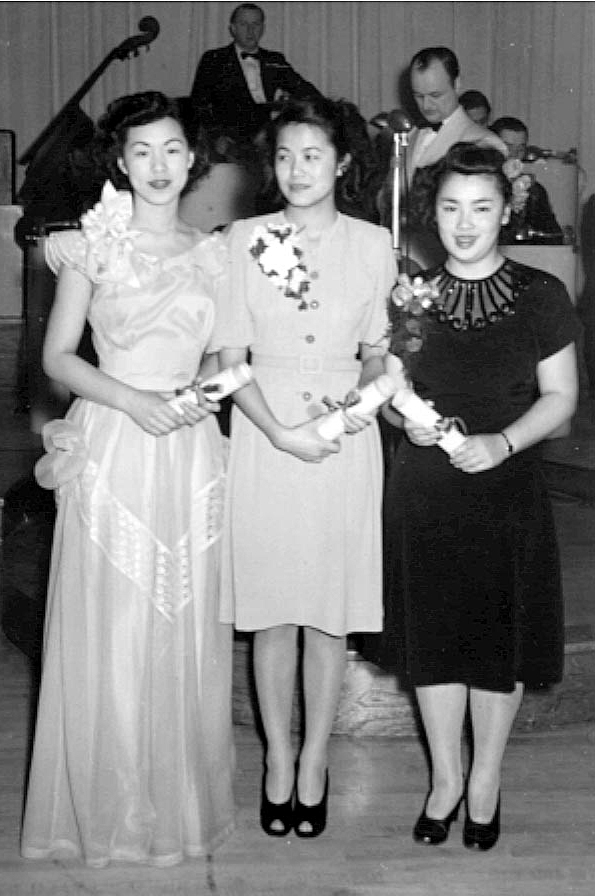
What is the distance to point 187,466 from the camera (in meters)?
2.68

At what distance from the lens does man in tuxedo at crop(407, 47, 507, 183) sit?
5027mm

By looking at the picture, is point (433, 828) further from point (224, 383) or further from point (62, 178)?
point (62, 178)

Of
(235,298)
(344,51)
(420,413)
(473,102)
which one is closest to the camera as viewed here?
(420,413)

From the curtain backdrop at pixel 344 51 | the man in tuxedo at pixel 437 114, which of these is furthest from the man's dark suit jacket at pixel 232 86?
the man in tuxedo at pixel 437 114

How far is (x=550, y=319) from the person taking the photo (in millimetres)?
2641

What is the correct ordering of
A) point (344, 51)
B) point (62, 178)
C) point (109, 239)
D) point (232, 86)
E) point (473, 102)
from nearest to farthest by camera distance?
1. point (109, 239)
2. point (62, 178)
3. point (473, 102)
4. point (232, 86)
5. point (344, 51)

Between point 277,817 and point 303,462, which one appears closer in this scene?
point 303,462

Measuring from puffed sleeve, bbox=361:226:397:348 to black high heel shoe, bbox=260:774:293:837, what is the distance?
988 mm

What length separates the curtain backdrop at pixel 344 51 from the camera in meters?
11.0

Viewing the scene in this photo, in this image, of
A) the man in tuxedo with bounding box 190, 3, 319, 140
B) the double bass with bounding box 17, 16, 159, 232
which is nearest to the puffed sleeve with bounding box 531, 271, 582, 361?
the double bass with bounding box 17, 16, 159, 232

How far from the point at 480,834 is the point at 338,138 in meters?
1.42

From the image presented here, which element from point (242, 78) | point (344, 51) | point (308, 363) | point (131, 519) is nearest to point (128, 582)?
point (131, 519)

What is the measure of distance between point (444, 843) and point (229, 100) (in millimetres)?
6269

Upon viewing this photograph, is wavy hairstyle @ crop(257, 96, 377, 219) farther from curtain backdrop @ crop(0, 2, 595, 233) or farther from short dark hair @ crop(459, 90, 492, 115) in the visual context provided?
curtain backdrop @ crop(0, 2, 595, 233)
